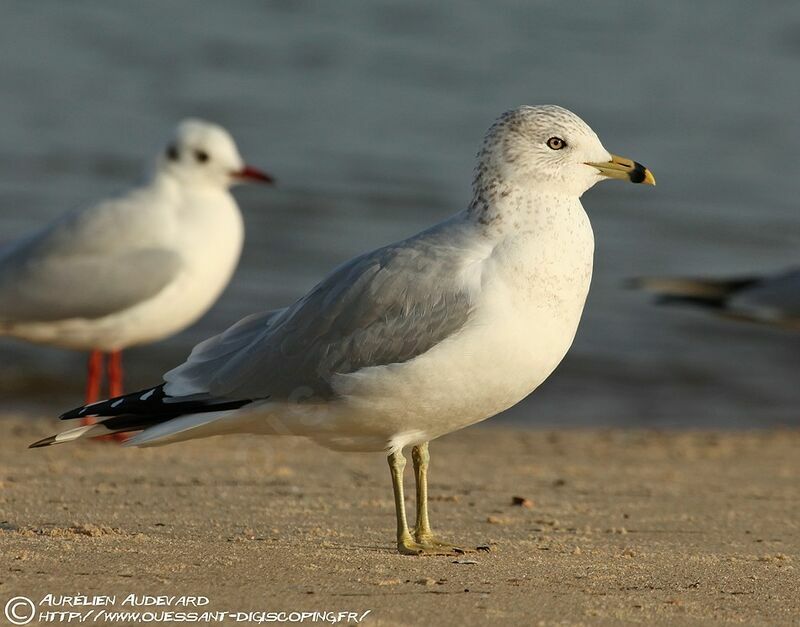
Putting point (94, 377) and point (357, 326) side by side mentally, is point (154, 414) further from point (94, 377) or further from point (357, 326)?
point (94, 377)

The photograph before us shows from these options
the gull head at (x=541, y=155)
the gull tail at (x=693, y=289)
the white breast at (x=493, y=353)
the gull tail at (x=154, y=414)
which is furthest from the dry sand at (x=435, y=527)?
the gull tail at (x=693, y=289)

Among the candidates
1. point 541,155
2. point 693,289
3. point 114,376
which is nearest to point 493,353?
point 541,155

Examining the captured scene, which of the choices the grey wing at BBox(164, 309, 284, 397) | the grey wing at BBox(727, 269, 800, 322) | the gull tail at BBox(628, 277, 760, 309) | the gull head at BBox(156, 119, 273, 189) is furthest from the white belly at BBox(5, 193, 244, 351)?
the grey wing at BBox(727, 269, 800, 322)

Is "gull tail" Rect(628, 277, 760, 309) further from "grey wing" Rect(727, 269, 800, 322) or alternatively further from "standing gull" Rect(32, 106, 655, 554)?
"standing gull" Rect(32, 106, 655, 554)

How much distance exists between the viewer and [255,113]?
20.1m

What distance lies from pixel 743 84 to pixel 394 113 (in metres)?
5.98

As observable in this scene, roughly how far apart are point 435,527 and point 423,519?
1.68 ft

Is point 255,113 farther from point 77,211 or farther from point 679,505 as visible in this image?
point 679,505

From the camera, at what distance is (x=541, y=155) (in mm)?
4777

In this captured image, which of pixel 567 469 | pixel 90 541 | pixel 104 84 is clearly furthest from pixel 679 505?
pixel 104 84

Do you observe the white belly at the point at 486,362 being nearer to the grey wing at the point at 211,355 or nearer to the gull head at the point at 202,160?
the grey wing at the point at 211,355

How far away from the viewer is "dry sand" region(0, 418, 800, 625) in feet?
12.8

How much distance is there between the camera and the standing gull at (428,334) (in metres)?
4.44

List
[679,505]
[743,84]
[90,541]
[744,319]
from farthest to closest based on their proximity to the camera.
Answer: [743,84] → [744,319] → [679,505] → [90,541]
